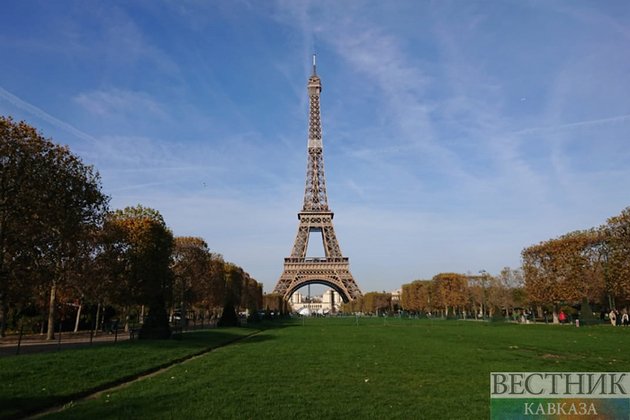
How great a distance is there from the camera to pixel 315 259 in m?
98.9

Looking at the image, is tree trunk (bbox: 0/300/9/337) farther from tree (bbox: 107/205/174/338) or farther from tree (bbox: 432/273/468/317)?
tree (bbox: 432/273/468/317)

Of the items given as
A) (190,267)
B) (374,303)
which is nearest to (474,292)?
(374,303)

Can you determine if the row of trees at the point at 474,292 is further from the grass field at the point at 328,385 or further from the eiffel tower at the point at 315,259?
the grass field at the point at 328,385

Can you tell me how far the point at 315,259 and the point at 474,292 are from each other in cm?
2902

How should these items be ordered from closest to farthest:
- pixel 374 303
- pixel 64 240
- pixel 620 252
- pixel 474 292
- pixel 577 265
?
pixel 64 240 → pixel 620 252 → pixel 577 265 → pixel 474 292 → pixel 374 303

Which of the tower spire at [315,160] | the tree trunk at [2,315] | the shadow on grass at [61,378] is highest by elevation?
the tower spire at [315,160]

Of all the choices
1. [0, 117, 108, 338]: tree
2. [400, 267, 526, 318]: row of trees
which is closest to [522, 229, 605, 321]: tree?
[400, 267, 526, 318]: row of trees

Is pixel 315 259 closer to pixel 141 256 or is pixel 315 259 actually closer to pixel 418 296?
pixel 418 296

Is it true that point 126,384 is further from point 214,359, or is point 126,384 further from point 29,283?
point 29,283

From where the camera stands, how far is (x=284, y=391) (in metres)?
11.7

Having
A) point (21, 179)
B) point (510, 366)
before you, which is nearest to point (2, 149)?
point (21, 179)

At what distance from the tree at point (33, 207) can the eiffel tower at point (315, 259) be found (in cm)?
7168

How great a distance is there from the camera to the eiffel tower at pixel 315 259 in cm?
9669

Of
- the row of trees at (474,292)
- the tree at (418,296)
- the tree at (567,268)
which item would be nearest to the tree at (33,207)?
the tree at (567,268)
